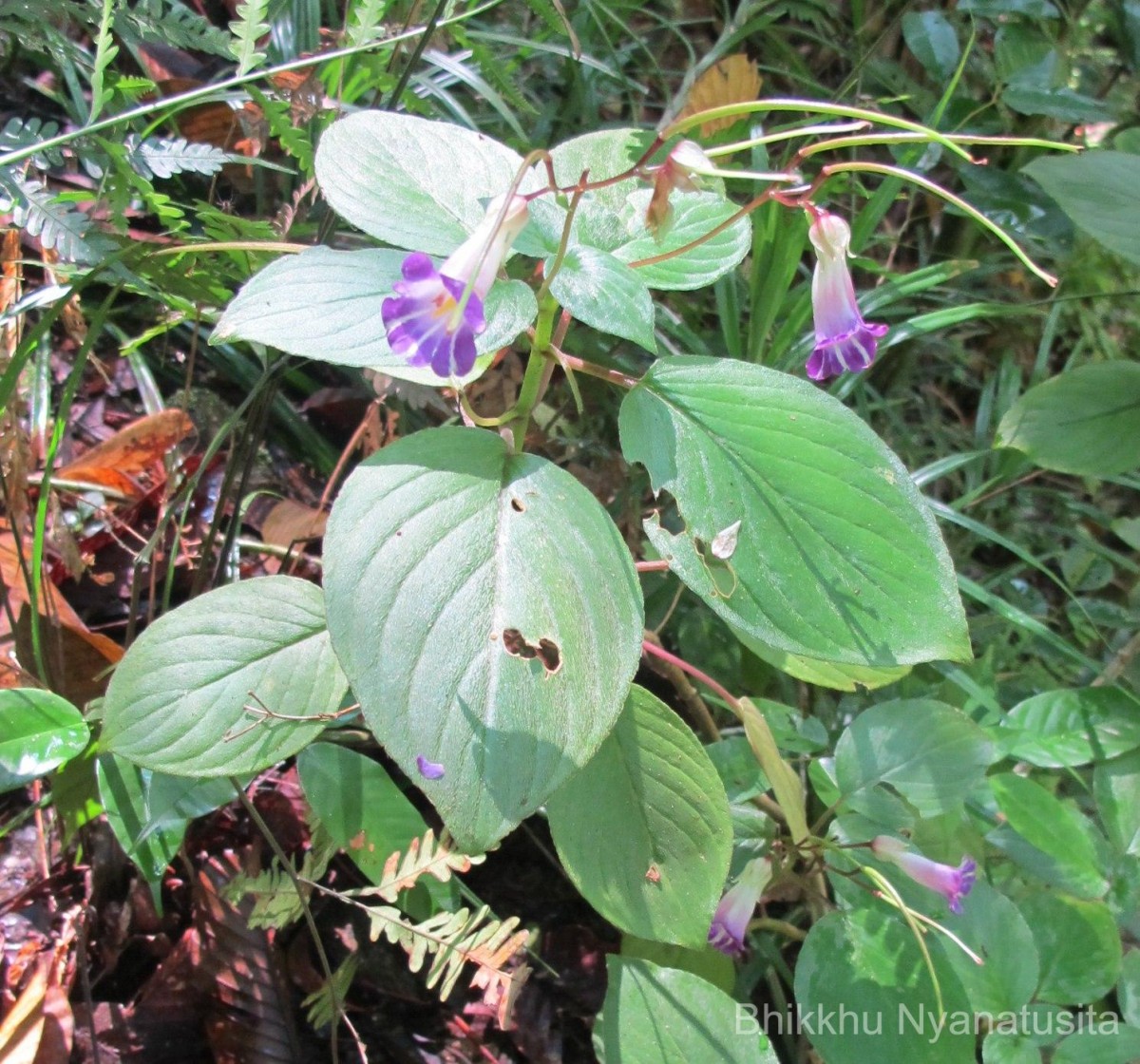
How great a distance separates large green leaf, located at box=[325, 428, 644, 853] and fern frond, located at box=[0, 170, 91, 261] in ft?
1.48

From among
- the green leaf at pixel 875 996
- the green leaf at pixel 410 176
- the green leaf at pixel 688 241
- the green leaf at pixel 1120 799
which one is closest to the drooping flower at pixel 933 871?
the green leaf at pixel 875 996

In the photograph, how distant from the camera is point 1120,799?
3.62 ft

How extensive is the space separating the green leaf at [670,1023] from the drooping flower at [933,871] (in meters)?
0.23

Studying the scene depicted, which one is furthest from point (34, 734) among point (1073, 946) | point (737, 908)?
point (1073, 946)

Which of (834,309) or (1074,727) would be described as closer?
(834,309)

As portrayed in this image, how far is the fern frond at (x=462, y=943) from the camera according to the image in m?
0.88

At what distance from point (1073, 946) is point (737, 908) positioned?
1.22 feet

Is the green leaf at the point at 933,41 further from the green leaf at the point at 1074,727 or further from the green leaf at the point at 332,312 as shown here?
the green leaf at the point at 332,312

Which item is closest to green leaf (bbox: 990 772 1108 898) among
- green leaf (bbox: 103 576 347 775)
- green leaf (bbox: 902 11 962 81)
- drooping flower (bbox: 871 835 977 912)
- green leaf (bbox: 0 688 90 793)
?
drooping flower (bbox: 871 835 977 912)

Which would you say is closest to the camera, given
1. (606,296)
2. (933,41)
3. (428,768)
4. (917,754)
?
(428,768)

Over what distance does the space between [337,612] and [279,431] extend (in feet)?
2.91

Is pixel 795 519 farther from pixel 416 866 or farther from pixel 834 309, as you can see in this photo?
pixel 416 866

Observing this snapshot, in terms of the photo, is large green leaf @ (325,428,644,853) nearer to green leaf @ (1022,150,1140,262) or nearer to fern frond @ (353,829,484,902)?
fern frond @ (353,829,484,902)

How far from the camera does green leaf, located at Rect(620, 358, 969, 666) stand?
768 mm
